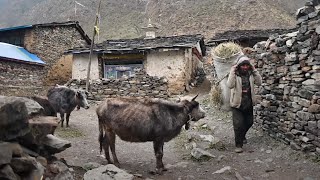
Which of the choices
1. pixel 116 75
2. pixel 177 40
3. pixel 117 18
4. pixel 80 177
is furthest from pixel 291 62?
pixel 117 18

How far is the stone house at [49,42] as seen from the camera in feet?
69.1

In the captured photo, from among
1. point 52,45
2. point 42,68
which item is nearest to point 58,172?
point 42,68

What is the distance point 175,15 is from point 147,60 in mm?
32697

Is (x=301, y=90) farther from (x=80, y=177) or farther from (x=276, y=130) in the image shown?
(x=80, y=177)

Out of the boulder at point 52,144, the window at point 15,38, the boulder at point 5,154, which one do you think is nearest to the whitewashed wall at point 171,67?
the window at point 15,38

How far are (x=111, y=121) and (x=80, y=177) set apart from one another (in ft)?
4.38

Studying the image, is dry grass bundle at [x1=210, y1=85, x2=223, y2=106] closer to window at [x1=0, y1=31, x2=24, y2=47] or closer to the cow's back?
the cow's back

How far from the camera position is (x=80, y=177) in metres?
5.00

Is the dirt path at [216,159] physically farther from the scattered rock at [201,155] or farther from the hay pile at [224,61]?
the hay pile at [224,61]

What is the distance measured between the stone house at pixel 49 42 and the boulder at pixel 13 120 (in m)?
18.0

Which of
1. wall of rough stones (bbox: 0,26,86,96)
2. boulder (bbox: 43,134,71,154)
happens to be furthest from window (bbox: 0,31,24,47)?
boulder (bbox: 43,134,71,154)

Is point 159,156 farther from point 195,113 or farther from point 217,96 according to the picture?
point 217,96

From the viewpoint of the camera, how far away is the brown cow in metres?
5.93

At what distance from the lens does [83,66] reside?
61.8ft
